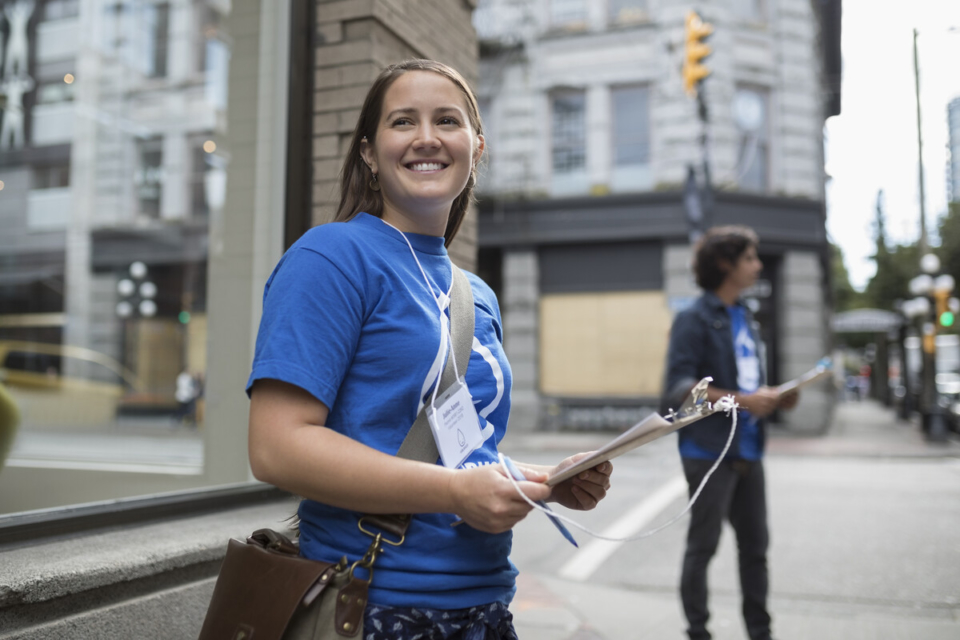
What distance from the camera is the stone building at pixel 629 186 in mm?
18594

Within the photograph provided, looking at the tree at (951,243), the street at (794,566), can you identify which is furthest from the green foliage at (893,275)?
the street at (794,566)

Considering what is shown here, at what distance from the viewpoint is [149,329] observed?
1590 cm

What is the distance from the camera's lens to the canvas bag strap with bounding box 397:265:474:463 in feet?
4.55

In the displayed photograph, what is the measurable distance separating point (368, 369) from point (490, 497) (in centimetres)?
35

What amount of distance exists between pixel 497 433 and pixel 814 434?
18.2m

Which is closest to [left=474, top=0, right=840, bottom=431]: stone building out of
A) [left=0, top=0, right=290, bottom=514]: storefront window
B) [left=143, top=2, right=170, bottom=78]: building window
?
[left=0, top=0, right=290, bottom=514]: storefront window

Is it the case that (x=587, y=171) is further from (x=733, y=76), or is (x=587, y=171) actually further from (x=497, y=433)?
(x=497, y=433)

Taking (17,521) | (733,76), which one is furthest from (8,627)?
(733,76)

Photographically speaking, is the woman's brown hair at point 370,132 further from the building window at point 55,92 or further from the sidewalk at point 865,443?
the sidewalk at point 865,443

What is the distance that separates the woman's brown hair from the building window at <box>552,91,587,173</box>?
18.6 m

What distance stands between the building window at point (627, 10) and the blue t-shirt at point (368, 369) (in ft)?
65.3

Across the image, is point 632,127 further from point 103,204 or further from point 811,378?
point 811,378

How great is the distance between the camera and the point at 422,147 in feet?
5.15

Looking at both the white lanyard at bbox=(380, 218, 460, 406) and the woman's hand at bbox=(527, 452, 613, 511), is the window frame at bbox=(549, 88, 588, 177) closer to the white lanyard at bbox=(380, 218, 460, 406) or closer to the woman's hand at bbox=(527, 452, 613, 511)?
the white lanyard at bbox=(380, 218, 460, 406)
